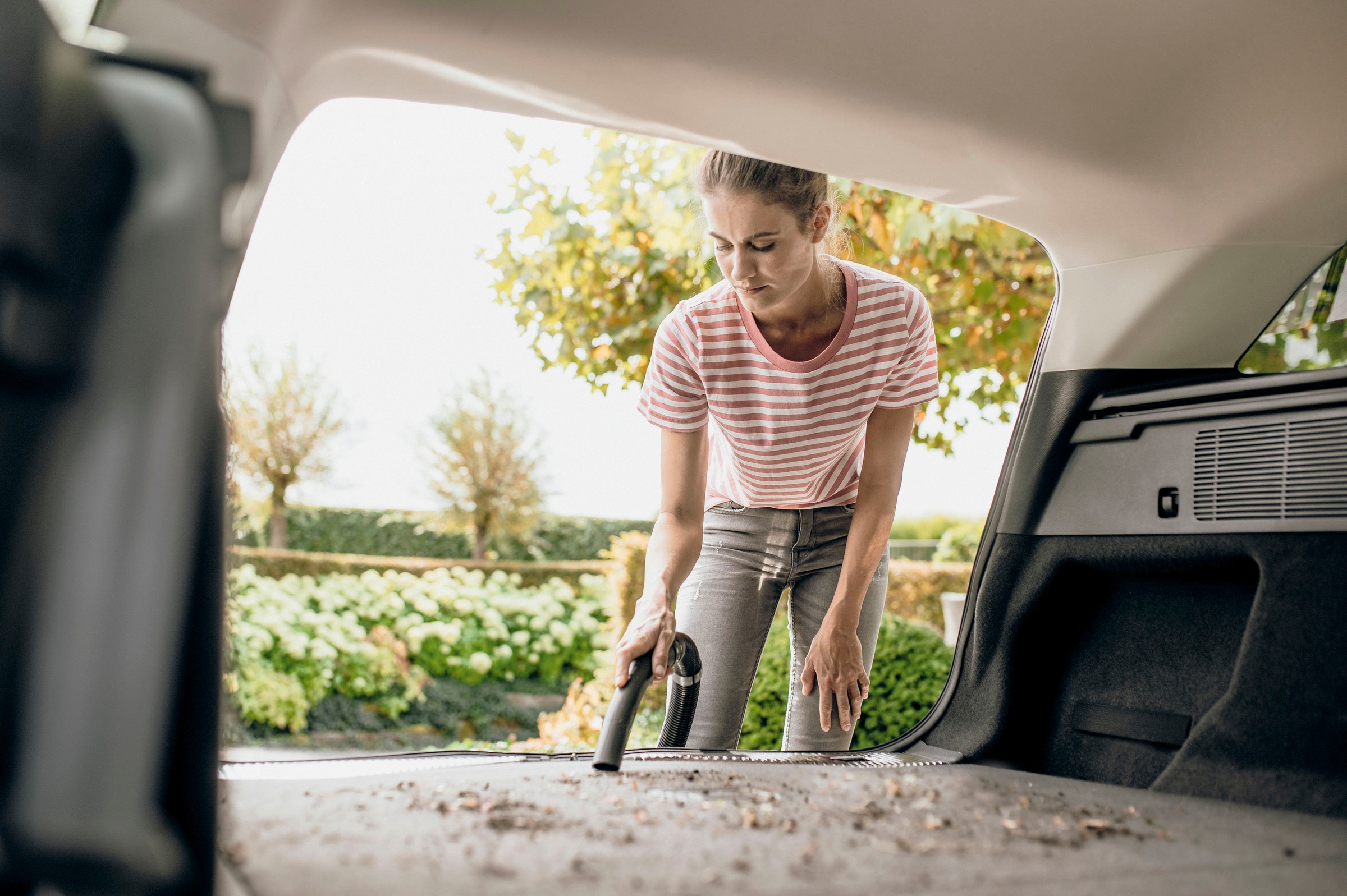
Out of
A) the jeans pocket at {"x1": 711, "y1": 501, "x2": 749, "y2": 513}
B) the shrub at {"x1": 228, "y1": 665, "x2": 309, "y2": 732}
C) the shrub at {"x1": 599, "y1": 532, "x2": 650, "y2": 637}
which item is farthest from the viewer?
the shrub at {"x1": 599, "y1": 532, "x2": 650, "y2": 637}

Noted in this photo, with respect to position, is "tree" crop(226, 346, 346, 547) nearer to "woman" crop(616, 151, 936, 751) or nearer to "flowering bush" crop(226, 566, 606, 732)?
"flowering bush" crop(226, 566, 606, 732)

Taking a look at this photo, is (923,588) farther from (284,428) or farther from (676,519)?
(676,519)

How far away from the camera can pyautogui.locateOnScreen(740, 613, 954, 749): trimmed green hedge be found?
4.16m

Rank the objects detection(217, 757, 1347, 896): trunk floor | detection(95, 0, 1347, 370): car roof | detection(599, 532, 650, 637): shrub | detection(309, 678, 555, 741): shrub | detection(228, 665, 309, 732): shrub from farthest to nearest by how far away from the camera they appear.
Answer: detection(599, 532, 650, 637): shrub
detection(309, 678, 555, 741): shrub
detection(228, 665, 309, 732): shrub
detection(95, 0, 1347, 370): car roof
detection(217, 757, 1347, 896): trunk floor

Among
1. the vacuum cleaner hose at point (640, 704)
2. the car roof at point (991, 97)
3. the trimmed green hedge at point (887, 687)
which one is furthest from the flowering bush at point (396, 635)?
the car roof at point (991, 97)

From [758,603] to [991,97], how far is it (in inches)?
42.6

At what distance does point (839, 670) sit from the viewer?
72.4 inches

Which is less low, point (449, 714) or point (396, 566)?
point (396, 566)

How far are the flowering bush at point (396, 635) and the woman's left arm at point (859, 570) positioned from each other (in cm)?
446

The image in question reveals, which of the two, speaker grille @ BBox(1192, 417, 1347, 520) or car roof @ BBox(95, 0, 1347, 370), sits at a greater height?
car roof @ BBox(95, 0, 1347, 370)

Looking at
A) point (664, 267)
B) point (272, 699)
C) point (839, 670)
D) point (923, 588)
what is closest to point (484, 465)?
point (272, 699)

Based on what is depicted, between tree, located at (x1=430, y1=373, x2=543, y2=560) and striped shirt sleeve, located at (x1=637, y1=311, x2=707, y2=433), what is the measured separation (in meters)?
6.07

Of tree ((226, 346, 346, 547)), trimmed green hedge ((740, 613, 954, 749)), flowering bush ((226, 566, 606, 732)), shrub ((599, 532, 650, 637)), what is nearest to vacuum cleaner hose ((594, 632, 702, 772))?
trimmed green hedge ((740, 613, 954, 749))

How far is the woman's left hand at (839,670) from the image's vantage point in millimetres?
1833
